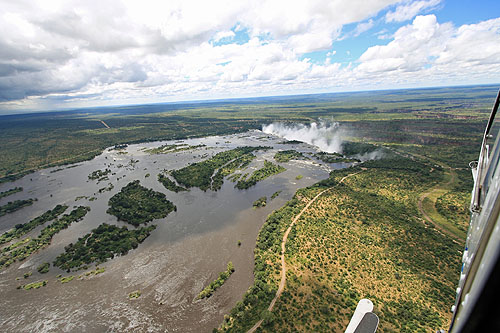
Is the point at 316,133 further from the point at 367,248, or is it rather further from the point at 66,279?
the point at 66,279

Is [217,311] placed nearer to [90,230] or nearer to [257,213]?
[257,213]

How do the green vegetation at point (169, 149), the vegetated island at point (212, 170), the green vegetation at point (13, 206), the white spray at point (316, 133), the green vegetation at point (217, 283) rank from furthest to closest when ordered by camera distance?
the white spray at point (316, 133) < the green vegetation at point (169, 149) < the vegetated island at point (212, 170) < the green vegetation at point (13, 206) < the green vegetation at point (217, 283)

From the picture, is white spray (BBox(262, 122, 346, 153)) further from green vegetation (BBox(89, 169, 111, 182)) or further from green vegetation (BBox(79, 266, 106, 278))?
green vegetation (BBox(79, 266, 106, 278))

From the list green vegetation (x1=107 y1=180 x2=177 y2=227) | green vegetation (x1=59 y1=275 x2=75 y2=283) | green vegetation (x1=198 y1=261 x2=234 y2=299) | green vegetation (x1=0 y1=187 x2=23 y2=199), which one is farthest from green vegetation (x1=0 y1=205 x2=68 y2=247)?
green vegetation (x1=198 y1=261 x2=234 y2=299)

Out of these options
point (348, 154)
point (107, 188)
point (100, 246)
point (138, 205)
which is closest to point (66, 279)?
point (100, 246)

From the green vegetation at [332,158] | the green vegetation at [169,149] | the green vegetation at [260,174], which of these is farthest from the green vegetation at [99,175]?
the green vegetation at [332,158]

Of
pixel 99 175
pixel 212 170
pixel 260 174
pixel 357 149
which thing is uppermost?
pixel 99 175

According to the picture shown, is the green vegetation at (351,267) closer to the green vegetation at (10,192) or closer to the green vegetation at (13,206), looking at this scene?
the green vegetation at (13,206)
